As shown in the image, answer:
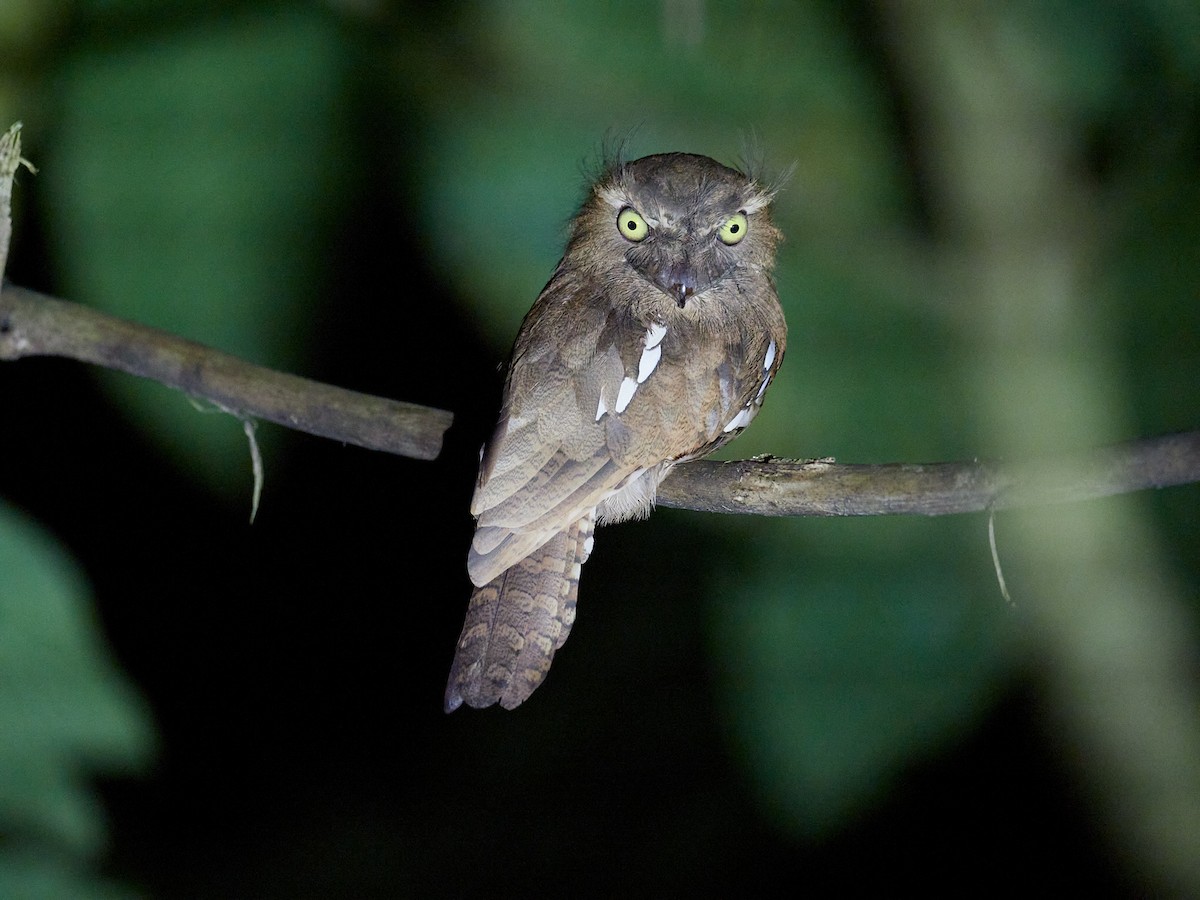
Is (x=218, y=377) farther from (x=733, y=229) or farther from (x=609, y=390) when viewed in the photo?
(x=733, y=229)

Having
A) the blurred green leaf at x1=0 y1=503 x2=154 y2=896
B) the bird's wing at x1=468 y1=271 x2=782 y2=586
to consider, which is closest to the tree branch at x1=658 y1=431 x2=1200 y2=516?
the bird's wing at x1=468 y1=271 x2=782 y2=586

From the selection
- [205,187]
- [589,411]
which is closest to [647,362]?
[589,411]

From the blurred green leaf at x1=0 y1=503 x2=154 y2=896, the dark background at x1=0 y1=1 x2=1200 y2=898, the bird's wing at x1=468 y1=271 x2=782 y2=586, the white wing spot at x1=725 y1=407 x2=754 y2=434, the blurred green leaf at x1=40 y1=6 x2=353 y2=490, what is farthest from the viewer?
the blurred green leaf at x1=40 y1=6 x2=353 y2=490

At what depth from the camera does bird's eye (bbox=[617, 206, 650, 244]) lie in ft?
6.07

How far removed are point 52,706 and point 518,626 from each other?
229 cm

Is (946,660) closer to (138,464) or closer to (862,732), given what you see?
(862,732)

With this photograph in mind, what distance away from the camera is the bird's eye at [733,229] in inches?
73.6

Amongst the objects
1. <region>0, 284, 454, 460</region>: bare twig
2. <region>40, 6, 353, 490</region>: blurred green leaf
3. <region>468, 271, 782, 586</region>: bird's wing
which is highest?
<region>40, 6, 353, 490</region>: blurred green leaf

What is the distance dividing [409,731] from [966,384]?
7.45 ft

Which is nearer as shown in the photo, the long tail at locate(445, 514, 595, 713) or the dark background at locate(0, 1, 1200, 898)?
the long tail at locate(445, 514, 595, 713)

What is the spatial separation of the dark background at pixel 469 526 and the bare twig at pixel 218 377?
1301 mm

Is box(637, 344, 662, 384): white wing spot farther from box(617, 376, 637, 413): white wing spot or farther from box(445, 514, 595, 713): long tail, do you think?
box(445, 514, 595, 713): long tail

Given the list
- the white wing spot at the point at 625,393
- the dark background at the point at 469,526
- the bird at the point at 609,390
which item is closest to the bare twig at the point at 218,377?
the bird at the point at 609,390

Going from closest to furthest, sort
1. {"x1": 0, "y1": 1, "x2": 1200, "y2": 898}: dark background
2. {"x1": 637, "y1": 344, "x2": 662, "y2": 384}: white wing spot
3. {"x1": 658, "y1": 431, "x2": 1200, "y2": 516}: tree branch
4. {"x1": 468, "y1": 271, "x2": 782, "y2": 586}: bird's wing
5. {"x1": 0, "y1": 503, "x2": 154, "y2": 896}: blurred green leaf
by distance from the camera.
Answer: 1. {"x1": 658, "y1": 431, "x2": 1200, "y2": 516}: tree branch
2. {"x1": 468, "y1": 271, "x2": 782, "y2": 586}: bird's wing
3. {"x1": 637, "y1": 344, "x2": 662, "y2": 384}: white wing spot
4. {"x1": 0, "y1": 503, "x2": 154, "y2": 896}: blurred green leaf
5. {"x1": 0, "y1": 1, "x2": 1200, "y2": 898}: dark background
